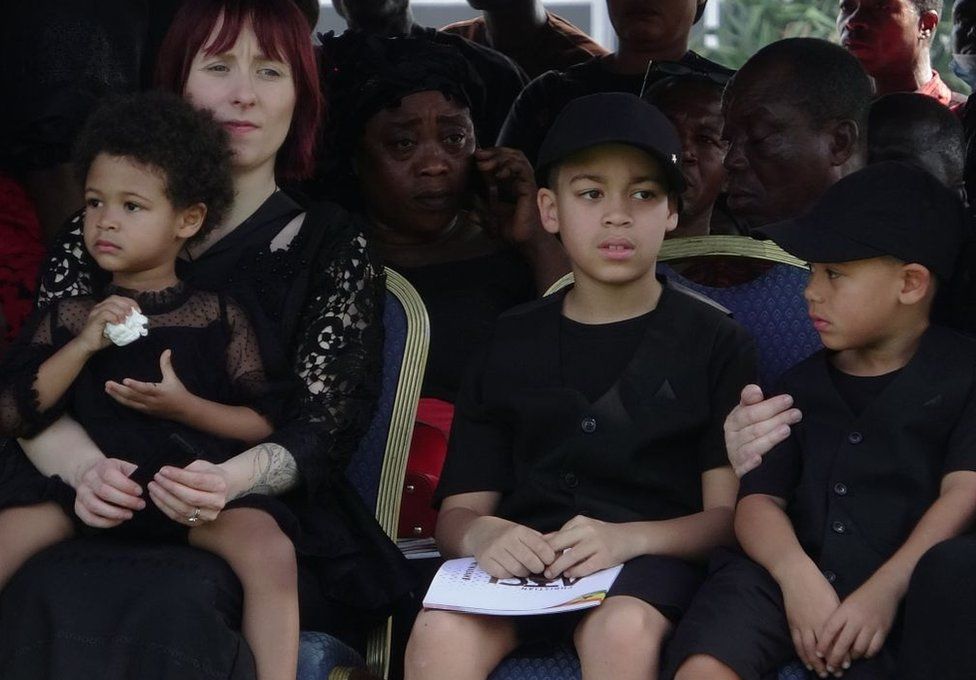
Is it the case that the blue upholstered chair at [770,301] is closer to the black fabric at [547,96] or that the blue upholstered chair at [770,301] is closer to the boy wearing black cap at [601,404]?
the boy wearing black cap at [601,404]

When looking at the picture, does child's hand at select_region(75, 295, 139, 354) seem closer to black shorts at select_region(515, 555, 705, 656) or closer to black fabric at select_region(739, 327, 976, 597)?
black shorts at select_region(515, 555, 705, 656)

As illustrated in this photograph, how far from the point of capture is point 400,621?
3.11m

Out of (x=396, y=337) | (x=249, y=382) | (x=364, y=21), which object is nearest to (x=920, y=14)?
(x=364, y=21)

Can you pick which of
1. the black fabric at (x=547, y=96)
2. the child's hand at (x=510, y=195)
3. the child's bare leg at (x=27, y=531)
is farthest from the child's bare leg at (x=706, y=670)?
the black fabric at (x=547, y=96)

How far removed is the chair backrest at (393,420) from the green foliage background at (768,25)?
294 inches

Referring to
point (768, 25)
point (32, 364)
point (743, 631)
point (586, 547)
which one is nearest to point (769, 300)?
point (586, 547)

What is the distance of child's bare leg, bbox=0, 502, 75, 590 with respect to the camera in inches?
109

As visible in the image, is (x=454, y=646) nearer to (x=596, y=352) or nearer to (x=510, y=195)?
(x=596, y=352)

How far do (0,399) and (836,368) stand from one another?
4.73 ft

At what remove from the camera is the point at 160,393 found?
282cm

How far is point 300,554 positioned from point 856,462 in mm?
966

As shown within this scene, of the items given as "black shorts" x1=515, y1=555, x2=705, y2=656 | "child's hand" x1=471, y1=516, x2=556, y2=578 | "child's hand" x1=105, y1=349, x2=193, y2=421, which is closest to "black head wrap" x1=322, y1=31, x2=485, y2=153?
"child's hand" x1=105, y1=349, x2=193, y2=421

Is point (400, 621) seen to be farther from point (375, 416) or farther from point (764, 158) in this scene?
point (764, 158)

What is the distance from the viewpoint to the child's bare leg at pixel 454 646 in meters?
2.60
